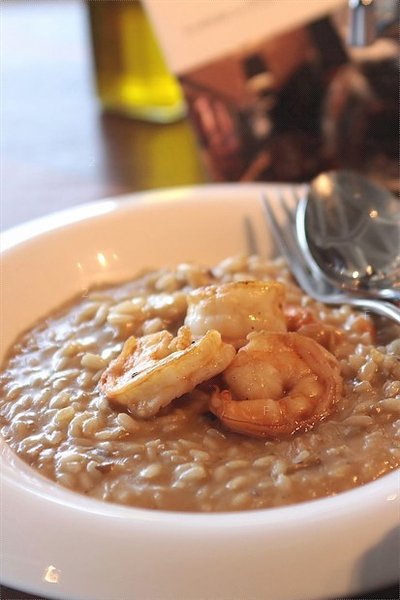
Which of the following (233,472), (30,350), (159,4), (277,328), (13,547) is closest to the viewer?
(13,547)

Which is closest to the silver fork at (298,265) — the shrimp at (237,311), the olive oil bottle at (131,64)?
the shrimp at (237,311)

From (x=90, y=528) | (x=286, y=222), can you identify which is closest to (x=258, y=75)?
(x=286, y=222)

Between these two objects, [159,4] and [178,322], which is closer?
[178,322]

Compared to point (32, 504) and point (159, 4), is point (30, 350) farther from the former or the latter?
point (159, 4)

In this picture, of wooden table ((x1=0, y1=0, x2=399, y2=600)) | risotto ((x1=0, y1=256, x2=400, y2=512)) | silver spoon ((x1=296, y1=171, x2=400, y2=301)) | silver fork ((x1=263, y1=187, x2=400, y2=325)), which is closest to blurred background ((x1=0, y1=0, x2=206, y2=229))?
wooden table ((x1=0, y1=0, x2=399, y2=600))

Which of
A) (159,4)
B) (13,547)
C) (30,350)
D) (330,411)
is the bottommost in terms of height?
(330,411)

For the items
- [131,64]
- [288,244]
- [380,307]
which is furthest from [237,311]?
[131,64]

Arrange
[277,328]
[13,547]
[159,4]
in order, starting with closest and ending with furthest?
1. [13,547]
2. [277,328]
3. [159,4]
